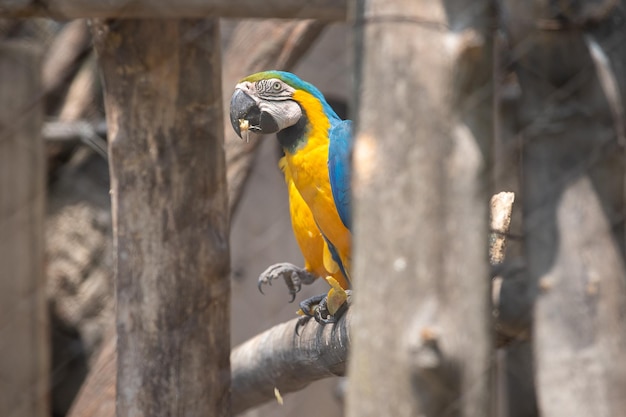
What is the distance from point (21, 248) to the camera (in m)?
2.58

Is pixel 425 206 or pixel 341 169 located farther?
pixel 341 169

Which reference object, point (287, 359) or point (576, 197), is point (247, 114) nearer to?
point (287, 359)

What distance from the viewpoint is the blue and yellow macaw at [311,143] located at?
1651 mm

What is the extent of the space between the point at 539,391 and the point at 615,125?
0.28 meters

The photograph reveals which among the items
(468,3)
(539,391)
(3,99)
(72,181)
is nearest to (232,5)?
(468,3)

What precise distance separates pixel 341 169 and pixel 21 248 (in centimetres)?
129

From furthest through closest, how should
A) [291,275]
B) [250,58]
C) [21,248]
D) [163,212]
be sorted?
[21,248], [250,58], [291,275], [163,212]

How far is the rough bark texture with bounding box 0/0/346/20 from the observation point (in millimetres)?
1416

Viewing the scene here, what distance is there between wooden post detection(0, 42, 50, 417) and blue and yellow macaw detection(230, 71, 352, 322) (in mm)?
1105

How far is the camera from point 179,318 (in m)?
1.58

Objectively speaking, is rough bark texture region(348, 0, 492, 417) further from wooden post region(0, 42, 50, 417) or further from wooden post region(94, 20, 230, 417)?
wooden post region(0, 42, 50, 417)

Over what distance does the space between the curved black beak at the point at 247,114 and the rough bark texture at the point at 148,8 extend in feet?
0.71

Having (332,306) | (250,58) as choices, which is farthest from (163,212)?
(250,58)

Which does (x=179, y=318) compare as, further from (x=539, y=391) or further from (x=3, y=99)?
(x=3, y=99)
